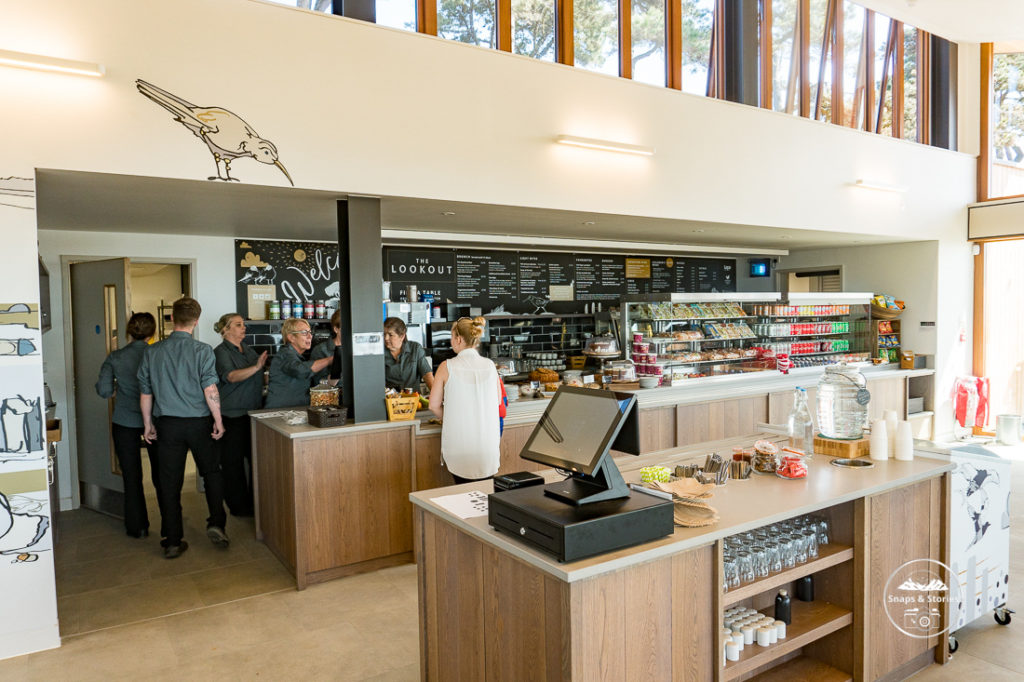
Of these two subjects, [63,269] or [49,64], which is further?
[63,269]

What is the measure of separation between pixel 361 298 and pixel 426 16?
7.20 ft

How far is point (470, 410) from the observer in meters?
4.14

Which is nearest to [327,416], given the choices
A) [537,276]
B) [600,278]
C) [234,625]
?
[234,625]

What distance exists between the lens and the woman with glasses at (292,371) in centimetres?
550

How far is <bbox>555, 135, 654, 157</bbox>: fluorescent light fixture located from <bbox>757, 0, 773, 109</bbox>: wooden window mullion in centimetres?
217

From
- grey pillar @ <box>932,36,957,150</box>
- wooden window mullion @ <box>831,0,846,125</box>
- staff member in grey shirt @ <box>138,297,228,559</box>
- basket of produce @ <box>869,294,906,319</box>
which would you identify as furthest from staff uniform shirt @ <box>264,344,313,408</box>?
grey pillar @ <box>932,36,957,150</box>

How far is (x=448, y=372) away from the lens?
421 centimetres

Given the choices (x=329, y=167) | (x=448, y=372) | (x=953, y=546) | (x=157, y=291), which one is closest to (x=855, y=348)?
(x=953, y=546)

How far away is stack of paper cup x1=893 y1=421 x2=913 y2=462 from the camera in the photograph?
3391mm

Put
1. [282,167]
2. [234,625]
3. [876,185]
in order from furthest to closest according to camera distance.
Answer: [876,185] < [282,167] < [234,625]

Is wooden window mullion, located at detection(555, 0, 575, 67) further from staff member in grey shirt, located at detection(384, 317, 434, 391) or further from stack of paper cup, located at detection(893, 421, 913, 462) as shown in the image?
stack of paper cup, located at detection(893, 421, 913, 462)

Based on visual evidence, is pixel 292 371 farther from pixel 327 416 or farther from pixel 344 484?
pixel 344 484

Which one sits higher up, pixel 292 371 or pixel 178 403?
pixel 292 371

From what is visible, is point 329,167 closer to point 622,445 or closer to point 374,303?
point 374,303
